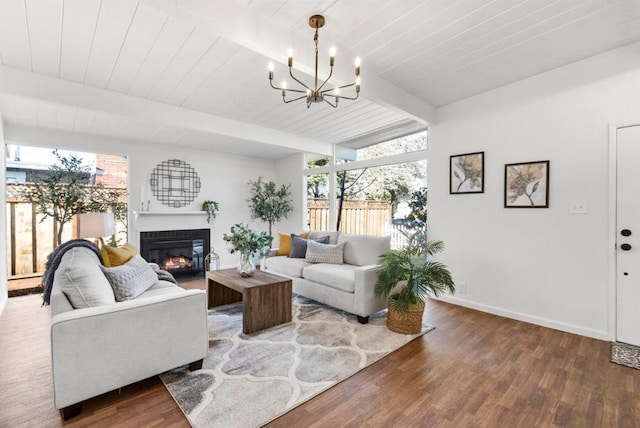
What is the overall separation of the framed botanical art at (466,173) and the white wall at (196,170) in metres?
4.00

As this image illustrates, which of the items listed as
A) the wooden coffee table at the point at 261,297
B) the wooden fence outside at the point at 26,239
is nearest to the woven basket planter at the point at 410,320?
the wooden coffee table at the point at 261,297

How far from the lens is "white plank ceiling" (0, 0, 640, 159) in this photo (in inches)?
78.0

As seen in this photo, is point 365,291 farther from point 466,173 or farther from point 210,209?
point 210,209

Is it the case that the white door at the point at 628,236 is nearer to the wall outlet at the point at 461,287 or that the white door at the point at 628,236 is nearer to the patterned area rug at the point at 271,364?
the wall outlet at the point at 461,287

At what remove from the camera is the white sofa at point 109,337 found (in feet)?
5.30

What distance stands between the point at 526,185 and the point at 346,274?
7.07ft

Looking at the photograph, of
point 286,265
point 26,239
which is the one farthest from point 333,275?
point 26,239

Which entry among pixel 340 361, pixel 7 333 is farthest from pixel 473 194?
pixel 7 333

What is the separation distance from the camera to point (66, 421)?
5.35 feet

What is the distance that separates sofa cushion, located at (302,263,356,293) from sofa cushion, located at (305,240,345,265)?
0.13 meters

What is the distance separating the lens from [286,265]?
13.3 ft

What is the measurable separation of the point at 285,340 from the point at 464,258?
2411 mm

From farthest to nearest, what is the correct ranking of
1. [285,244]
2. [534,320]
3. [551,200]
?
[285,244] < [534,320] < [551,200]

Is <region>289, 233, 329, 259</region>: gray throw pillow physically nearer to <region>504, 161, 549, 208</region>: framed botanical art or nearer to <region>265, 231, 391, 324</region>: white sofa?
<region>265, 231, 391, 324</region>: white sofa
